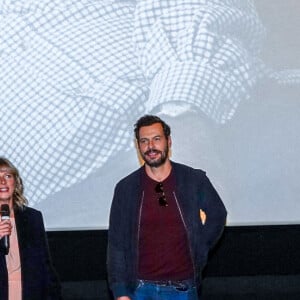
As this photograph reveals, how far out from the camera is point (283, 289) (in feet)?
18.6

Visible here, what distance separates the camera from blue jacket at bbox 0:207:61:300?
342 cm

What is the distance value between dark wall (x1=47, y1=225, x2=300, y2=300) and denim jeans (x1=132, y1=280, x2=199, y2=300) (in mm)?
1848

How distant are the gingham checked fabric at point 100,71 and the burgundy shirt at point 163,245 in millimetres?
1726

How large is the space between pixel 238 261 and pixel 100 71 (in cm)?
164

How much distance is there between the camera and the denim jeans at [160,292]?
141 inches

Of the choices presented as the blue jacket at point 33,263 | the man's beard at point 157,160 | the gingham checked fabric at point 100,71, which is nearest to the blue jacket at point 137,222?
the man's beard at point 157,160

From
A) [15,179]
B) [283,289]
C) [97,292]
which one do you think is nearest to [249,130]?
[283,289]

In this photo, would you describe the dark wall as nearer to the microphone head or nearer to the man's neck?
the man's neck

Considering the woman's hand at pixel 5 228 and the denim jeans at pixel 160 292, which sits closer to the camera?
the woman's hand at pixel 5 228

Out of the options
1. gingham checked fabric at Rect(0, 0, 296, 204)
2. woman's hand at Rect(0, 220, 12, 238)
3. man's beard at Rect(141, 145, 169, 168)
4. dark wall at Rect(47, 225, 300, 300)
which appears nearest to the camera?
woman's hand at Rect(0, 220, 12, 238)

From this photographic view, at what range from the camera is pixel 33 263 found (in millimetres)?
3473

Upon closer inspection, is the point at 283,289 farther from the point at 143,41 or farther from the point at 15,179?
the point at 15,179

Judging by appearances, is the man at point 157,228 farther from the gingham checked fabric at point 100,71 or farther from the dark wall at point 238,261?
the dark wall at point 238,261

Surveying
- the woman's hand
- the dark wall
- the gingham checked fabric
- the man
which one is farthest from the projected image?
the woman's hand
